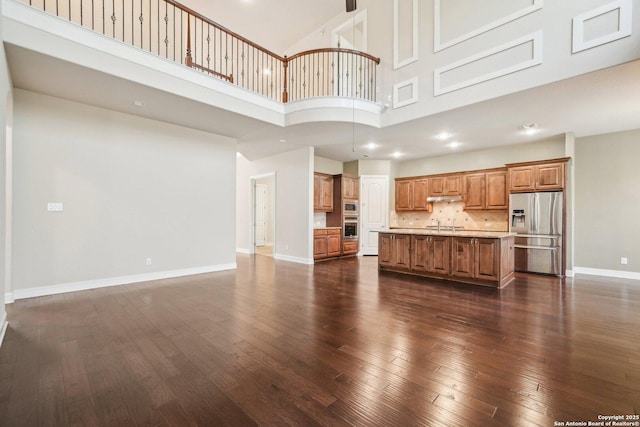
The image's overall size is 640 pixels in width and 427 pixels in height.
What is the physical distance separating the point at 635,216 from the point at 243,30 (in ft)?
32.7

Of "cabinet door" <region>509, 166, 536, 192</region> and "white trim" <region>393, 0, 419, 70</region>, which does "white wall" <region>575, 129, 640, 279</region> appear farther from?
"white trim" <region>393, 0, 419, 70</region>

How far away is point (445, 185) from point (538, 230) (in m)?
2.42

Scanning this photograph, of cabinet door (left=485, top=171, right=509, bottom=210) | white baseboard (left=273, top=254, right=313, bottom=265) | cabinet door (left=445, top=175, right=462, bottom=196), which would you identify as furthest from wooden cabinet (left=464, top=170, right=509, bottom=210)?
white baseboard (left=273, top=254, right=313, bottom=265)

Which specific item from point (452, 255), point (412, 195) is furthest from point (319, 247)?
point (412, 195)

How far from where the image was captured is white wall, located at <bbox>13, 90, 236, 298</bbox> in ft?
13.0

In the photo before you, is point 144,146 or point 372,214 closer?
point 144,146

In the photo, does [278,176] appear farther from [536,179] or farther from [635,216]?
[635,216]

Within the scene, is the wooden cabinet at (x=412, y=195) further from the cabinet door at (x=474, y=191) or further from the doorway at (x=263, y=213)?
the doorway at (x=263, y=213)

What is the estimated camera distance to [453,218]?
25.4ft

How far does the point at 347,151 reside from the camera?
7.56m

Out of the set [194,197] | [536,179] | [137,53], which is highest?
[137,53]

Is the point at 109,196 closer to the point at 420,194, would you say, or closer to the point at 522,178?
the point at 420,194

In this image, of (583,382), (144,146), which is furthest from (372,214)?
(583,382)

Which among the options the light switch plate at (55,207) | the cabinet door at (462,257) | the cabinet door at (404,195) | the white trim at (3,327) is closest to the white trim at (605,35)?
the cabinet door at (462,257)
